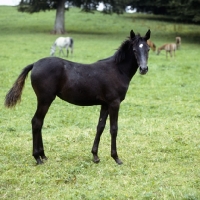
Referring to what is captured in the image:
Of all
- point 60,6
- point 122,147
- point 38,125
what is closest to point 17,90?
point 38,125

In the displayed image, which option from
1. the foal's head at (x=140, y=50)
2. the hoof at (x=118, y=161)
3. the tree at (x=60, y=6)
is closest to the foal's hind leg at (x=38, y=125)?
the hoof at (x=118, y=161)

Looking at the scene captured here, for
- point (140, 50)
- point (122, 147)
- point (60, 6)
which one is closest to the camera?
point (140, 50)

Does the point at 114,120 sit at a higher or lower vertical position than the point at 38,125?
higher

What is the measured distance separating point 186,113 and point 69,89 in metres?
5.56

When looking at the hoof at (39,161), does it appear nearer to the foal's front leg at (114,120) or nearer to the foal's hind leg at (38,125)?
the foal's hind leg at (38,125)

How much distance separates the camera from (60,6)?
40.4m

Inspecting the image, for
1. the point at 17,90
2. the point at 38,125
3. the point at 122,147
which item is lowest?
the point at 122,147

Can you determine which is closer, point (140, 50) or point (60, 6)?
point (140, 50)

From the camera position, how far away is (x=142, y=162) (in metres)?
7.67

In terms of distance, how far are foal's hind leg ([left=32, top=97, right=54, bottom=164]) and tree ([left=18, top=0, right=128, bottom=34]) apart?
1297 inches

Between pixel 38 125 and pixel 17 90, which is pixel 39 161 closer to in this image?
pixel 38 125

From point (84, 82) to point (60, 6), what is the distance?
3419cm

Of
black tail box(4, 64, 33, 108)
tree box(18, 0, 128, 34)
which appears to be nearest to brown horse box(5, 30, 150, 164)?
black tail box(4, 64, 33, 108)

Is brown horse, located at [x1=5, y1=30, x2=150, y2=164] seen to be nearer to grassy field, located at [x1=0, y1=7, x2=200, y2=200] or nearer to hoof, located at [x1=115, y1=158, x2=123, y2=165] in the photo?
hoof, located at [x1=115, y1=158, x2=123, y2=165]
